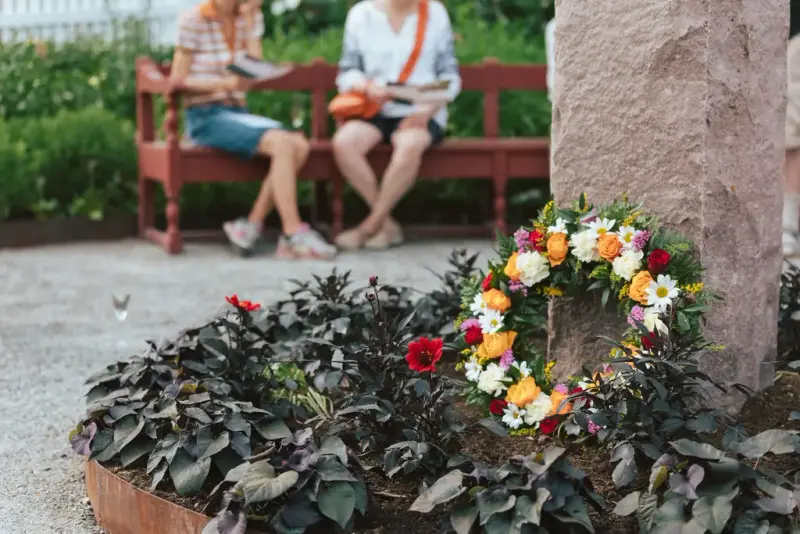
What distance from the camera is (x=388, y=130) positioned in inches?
315

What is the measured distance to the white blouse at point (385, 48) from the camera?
25.0 ft

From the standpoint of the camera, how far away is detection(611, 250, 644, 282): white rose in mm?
3379

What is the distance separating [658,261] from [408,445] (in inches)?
33.7

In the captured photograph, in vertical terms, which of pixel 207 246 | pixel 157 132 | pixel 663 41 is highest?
pixel 663 41

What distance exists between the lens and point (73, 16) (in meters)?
15.2

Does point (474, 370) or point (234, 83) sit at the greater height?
point (234, 83)

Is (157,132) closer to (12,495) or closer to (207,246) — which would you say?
(207,246)

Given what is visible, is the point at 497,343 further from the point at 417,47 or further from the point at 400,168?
the point at 417,47

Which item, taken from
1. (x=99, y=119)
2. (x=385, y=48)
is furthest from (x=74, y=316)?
(x=99, y=119)

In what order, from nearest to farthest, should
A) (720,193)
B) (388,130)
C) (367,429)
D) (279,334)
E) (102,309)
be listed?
1. (367,429)
2. (720,193)
3. (279,334)
4. (102,309)
5. (388,130)

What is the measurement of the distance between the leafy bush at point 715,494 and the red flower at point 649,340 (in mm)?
395

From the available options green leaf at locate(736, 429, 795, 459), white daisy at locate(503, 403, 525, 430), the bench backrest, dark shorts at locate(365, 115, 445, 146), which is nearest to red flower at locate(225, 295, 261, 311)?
white daisy at locate(503, 403, 525, 430)

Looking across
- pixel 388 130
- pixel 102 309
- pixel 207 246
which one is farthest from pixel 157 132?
pixel 102 309

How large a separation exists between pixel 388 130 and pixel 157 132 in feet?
6.82
